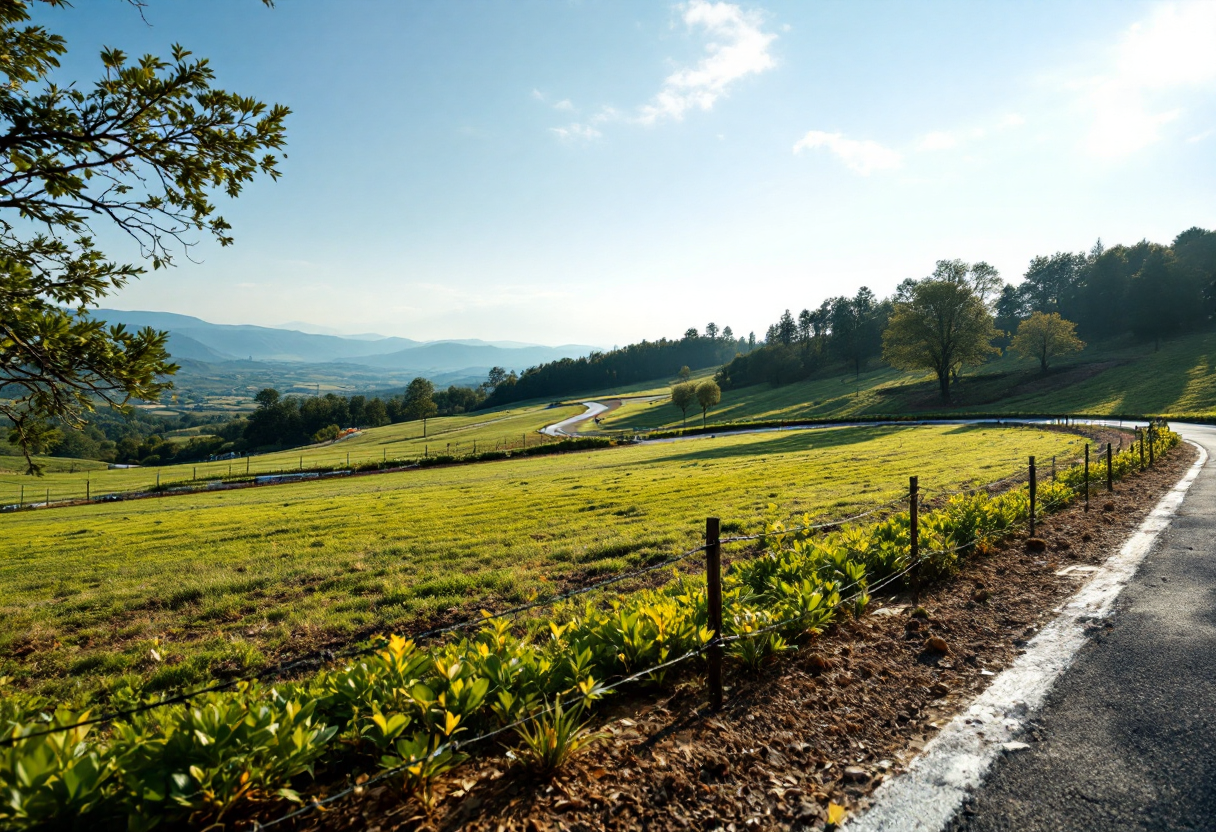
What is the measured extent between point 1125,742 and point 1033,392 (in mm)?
73086

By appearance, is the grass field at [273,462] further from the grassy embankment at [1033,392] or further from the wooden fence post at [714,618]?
the wooden fence post at [714,618]

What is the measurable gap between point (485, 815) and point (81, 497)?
170 feet

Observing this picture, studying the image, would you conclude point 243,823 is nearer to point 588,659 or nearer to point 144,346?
point 588,659

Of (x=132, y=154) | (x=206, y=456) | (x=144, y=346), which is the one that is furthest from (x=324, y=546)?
(x=206, y=456)

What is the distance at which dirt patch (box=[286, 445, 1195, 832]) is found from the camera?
11.5 ft

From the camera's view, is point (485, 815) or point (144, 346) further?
point (144, 346)

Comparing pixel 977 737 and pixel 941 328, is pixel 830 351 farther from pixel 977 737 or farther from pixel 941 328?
pixel 977 737

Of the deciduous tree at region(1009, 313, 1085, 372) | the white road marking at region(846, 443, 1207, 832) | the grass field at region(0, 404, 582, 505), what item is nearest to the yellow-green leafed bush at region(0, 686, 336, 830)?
the white road marking at region(846, 443, 1207, 832)

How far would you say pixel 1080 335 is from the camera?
93500mm

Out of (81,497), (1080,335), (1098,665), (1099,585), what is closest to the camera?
(1098,665)

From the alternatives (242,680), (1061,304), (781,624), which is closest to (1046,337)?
(1061,304)

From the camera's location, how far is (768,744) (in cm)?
434

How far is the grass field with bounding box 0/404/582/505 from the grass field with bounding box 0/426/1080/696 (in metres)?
12.6

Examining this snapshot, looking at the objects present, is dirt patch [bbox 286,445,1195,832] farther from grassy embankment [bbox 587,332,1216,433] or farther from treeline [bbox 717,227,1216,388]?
treeline [bbox 717,227,1216,388]
